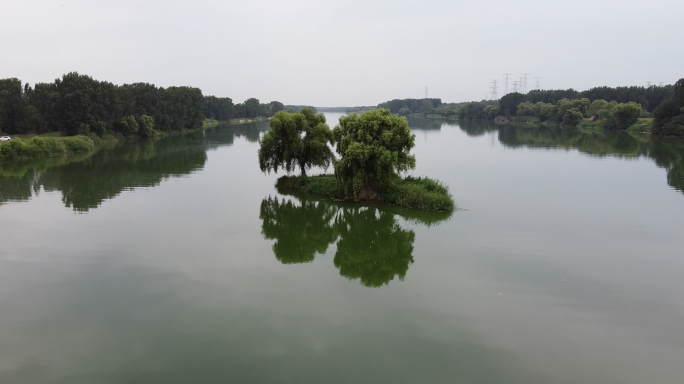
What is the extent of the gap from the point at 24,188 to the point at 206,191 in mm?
10213

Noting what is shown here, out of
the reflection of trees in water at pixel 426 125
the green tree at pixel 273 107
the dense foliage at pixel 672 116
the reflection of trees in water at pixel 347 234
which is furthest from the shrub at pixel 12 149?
the green tree at pixel 273 107

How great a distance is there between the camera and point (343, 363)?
33.2ft

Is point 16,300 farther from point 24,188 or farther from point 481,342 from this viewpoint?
point 24,188

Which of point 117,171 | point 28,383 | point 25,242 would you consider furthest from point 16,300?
point 117,171

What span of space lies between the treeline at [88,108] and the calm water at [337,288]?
1137 inches

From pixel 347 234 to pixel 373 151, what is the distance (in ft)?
17.3

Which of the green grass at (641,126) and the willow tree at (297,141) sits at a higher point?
the willow tree at (297,141)

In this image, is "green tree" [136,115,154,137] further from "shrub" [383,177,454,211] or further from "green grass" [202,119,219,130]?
"shrub" [383,177,454,211]

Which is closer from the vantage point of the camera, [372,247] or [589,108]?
[372,247]

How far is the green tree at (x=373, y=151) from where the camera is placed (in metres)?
23.7

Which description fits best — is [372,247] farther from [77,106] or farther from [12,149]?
[77,106]

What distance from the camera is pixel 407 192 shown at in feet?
79.6

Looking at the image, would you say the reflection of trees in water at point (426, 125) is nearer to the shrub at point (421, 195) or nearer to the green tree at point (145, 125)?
the green tree at point (145, 125)

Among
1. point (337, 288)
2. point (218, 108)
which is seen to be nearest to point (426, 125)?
point (218, 108)
